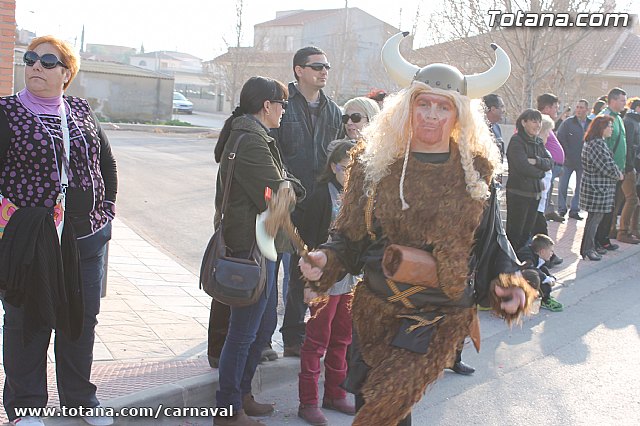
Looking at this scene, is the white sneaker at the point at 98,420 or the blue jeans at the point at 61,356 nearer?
the blue jeans at the point at 61,356

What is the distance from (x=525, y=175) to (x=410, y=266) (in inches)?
213

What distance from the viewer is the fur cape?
3.51m

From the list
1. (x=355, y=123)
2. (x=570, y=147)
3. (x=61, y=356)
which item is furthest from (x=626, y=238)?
(x=61, y=356)

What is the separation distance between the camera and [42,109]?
4094mm

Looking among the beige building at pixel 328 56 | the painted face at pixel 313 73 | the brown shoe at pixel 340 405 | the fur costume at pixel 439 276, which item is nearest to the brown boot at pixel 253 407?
the brown shoe at pixel 340 405

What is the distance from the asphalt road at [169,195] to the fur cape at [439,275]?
528cm

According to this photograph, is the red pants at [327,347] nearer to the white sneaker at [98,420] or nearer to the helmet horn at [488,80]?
the white sneaker at [98,420]

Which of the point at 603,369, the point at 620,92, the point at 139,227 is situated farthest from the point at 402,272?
the point at 620,92

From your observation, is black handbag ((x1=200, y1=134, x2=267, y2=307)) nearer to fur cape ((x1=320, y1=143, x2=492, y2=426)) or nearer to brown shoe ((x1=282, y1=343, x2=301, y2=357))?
fur cape ((x1=320, y1=143, x2=492, y2=426))

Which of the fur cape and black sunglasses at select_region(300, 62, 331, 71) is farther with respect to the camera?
black sunglasses at select_region(300, 62, 331, 71)

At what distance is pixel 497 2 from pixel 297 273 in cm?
1085

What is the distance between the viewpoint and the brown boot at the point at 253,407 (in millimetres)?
4945

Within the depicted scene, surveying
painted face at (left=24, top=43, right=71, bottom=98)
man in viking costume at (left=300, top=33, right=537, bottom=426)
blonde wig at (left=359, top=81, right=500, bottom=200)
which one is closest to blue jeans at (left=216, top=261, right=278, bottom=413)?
man in viking costume at (left=300, top=33, right=537, bottom=426)

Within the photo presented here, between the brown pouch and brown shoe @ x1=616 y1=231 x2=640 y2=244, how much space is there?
9254mm
